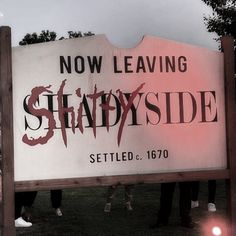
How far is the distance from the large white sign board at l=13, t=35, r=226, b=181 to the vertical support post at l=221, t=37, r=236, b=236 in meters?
0.06

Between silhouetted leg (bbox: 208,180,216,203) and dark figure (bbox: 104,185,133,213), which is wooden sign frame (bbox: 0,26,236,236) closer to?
silhouetted leg (bbox: 208,180,216,203)

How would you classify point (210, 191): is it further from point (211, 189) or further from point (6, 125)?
point (6, 125)

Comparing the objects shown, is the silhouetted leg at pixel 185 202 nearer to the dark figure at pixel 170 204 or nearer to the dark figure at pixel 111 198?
the dark figure at pixel 170 204

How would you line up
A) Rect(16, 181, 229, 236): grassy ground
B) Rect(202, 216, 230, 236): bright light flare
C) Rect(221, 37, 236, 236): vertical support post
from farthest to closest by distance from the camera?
Rect(16, 181, 229, 236): grassy ground, Rect(202, 216, 230, 236): bright light flare, Rect(221, 37, 236, 236): vertical support post

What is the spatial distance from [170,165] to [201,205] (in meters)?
5.03

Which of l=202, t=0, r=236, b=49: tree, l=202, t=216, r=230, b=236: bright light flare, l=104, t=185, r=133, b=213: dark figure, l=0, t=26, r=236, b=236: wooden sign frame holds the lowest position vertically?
l=202, t=216, r=230, b=236: bright light flare

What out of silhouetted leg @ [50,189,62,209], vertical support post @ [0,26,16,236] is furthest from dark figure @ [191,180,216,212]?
vertical support post @ [0,26,16,236]

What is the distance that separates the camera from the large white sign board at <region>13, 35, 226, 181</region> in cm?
533

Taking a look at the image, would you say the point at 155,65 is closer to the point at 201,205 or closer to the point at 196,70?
the point at 196,70

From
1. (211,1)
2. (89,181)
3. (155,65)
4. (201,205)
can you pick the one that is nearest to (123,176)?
(89,181)

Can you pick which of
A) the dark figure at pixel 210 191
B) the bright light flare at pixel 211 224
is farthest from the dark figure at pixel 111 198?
the bright light flare at pixel 211 224

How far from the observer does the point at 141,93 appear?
557 centimetres

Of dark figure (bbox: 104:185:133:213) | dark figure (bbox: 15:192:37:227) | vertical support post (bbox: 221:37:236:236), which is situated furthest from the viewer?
dark figure (bbox: 104:185:133:213)

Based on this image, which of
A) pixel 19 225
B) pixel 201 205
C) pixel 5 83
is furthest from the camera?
pixel 201 205
